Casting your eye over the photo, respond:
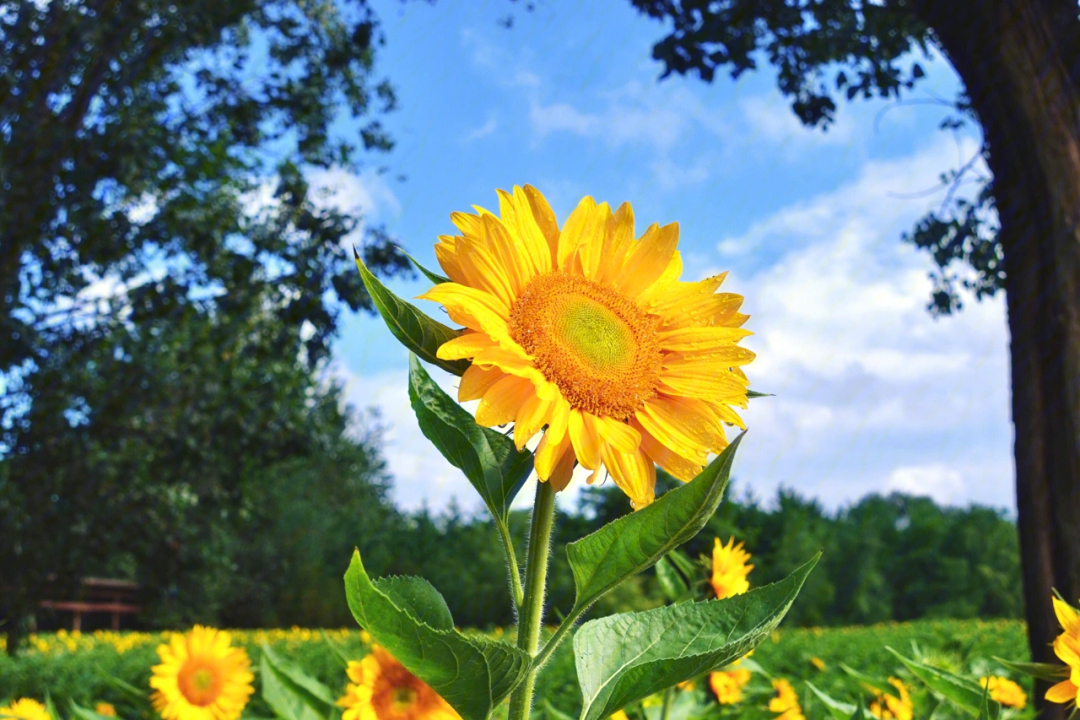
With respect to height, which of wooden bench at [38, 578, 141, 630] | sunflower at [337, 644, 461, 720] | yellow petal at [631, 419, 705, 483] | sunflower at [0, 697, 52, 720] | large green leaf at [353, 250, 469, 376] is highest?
wooden bench at [38, 578, 141, 630]

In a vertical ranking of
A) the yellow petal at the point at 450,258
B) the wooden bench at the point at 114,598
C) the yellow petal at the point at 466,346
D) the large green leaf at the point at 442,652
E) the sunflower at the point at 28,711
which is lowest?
the sunflower at the point at 28,711

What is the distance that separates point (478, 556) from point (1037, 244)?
15348 millimetres

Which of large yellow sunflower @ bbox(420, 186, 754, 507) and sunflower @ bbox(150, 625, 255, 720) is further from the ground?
large yellow sunflower @ bbox(420, 186, 754, 507)

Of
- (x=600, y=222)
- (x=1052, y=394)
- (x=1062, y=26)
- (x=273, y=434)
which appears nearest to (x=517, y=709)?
(x=600, y=222)

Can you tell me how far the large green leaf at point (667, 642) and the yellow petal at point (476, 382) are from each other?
0.86 feet

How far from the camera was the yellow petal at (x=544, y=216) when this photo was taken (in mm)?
947

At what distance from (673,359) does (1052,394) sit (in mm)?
3382

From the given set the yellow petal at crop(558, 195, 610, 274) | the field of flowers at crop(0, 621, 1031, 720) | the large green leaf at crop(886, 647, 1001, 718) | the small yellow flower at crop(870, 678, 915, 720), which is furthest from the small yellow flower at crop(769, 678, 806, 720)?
the yellow petal at crop(558, 195, 610, 274)

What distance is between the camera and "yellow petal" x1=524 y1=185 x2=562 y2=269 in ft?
3.11

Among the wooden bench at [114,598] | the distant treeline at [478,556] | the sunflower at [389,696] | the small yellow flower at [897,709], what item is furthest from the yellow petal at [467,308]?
the wooden bench at [114,598]

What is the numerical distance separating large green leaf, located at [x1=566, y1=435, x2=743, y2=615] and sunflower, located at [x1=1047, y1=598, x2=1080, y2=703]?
0.63 m

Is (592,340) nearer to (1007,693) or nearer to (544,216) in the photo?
(544,216)

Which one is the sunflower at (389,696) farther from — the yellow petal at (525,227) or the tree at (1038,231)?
the tree at (1038,231)

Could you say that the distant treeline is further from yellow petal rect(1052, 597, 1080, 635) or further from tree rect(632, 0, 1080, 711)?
yellow petal rect(1052, 597, 1080, 635)
